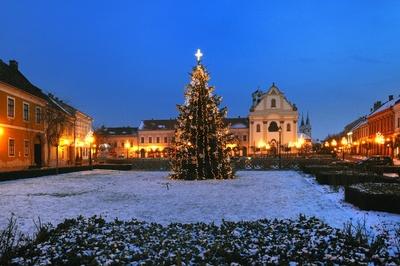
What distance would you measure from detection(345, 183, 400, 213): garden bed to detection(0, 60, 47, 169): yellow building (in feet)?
86.7

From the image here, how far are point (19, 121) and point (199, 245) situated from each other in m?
32.9

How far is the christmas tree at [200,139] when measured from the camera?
25234 millimetres

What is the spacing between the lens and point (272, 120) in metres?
90.3

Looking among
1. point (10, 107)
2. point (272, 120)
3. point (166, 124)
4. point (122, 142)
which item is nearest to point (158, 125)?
point (166, 124)

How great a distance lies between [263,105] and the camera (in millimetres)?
90812

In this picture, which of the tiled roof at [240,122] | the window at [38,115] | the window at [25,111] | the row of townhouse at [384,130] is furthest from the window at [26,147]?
the tiled roof at [240,122]

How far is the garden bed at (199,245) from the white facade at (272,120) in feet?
265

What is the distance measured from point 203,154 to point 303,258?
18082 millimetres

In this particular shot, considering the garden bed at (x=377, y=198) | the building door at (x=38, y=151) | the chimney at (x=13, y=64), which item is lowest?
the garden bed at (x=377, y=198)

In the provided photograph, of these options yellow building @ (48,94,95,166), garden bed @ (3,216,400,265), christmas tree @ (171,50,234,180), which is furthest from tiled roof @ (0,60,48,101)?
garden bed @ (3,216,400,265)

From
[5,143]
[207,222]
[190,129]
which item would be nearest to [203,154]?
[190,129]

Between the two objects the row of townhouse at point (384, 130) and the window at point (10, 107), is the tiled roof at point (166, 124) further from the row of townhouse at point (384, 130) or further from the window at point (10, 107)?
the window at point (10, 107)

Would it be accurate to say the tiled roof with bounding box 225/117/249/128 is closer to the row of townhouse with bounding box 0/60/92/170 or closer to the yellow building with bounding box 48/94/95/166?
the yellow building with bounding box 48/94/95/166

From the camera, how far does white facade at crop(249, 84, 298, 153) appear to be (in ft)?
295
